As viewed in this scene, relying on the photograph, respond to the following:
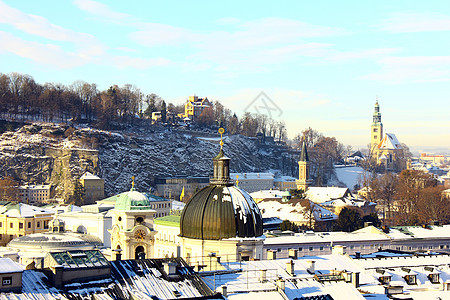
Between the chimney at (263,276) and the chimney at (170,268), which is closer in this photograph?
the chimney at (170,268)

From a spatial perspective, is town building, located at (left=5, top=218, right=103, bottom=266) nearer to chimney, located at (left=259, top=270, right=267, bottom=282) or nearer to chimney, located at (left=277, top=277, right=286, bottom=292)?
chimney, located at (left=259, top=270, right=267, bottom=282)

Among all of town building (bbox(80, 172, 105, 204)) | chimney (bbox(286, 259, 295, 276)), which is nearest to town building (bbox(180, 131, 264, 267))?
chimney (bbox(286, 259, 295, 276))

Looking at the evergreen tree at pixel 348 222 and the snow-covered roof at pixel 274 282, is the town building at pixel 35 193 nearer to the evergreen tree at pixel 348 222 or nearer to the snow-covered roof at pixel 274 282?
the evergreen tree at pixel 348 222

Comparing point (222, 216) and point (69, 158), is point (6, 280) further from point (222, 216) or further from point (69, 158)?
point (69, 158)

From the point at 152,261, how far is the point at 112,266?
95.0 inches

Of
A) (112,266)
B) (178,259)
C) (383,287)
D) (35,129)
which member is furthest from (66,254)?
(35,129)

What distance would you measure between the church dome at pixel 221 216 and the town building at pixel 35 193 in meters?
120

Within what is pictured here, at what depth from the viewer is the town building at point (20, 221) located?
117 m

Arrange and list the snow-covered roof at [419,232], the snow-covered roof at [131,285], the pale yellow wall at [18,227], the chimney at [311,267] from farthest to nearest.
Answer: the pale yellow wall at [18,227] → the snow-covered roof at [419,232] → the chimney at [311,267] → the snow-covered roof at [131,285]

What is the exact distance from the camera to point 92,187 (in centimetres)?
17312

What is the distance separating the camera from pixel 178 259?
40.2 meters

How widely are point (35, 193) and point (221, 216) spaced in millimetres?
127157

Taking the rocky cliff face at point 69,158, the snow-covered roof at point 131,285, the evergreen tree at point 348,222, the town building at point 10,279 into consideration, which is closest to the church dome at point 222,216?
the snow-covered roof at point 131,285

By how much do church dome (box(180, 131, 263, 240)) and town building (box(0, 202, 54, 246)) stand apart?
70.9 metres
